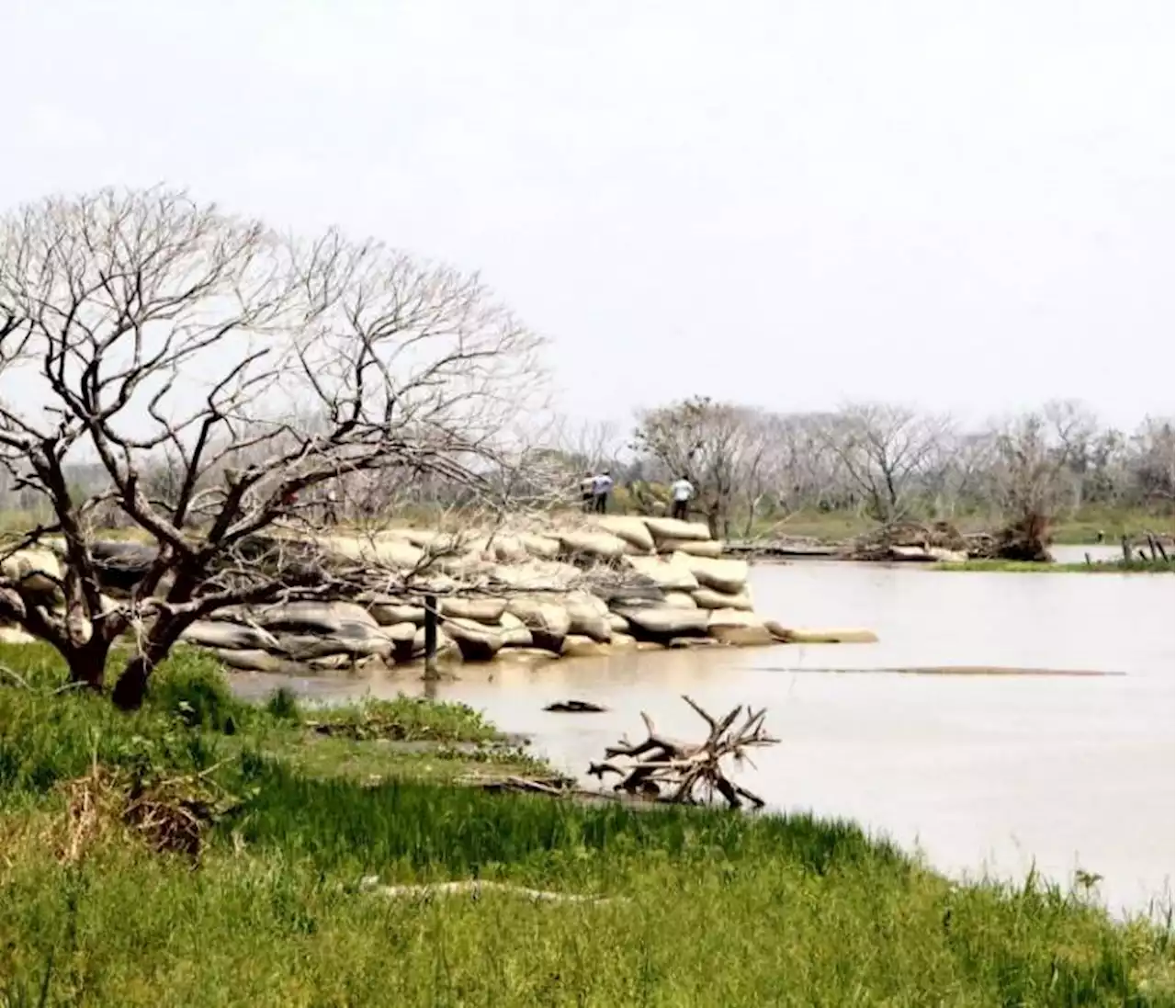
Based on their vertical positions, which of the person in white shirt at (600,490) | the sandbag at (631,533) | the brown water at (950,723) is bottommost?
the brown water at (950,723)

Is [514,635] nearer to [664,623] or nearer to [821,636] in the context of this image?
[664,623]

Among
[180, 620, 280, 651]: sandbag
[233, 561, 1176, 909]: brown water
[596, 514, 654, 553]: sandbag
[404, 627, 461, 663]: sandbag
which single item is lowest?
[233, 561, 1176, 909]: brown water

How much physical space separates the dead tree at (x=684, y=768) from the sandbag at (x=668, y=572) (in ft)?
49.7

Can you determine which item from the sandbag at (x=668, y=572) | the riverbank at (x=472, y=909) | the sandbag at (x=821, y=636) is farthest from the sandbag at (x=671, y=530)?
the riverbank at (x=472, y=909)

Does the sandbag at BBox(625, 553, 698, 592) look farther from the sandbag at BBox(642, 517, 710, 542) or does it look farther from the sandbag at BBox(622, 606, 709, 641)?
the sandbag at BBox(642, 517, 710, 542)

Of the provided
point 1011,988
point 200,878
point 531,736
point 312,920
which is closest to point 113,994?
point 312,920

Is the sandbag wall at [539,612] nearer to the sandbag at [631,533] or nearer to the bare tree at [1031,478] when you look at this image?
the sandbag at [631,533]

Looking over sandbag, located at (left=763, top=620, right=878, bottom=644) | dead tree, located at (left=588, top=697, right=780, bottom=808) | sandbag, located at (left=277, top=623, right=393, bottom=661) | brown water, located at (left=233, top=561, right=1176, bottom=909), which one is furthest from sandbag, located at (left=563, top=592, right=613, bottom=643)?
dead tree, located at (left=588, top=697, right=780, bottom=808)

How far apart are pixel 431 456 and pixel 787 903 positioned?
7.57 metres

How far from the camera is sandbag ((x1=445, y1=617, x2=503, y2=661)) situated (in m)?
23.9

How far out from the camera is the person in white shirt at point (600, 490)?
106ft

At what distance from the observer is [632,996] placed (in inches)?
193

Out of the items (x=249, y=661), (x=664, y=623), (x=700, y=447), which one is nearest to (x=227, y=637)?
(x=249, y=661)

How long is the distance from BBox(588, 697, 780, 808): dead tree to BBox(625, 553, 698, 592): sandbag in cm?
1514
